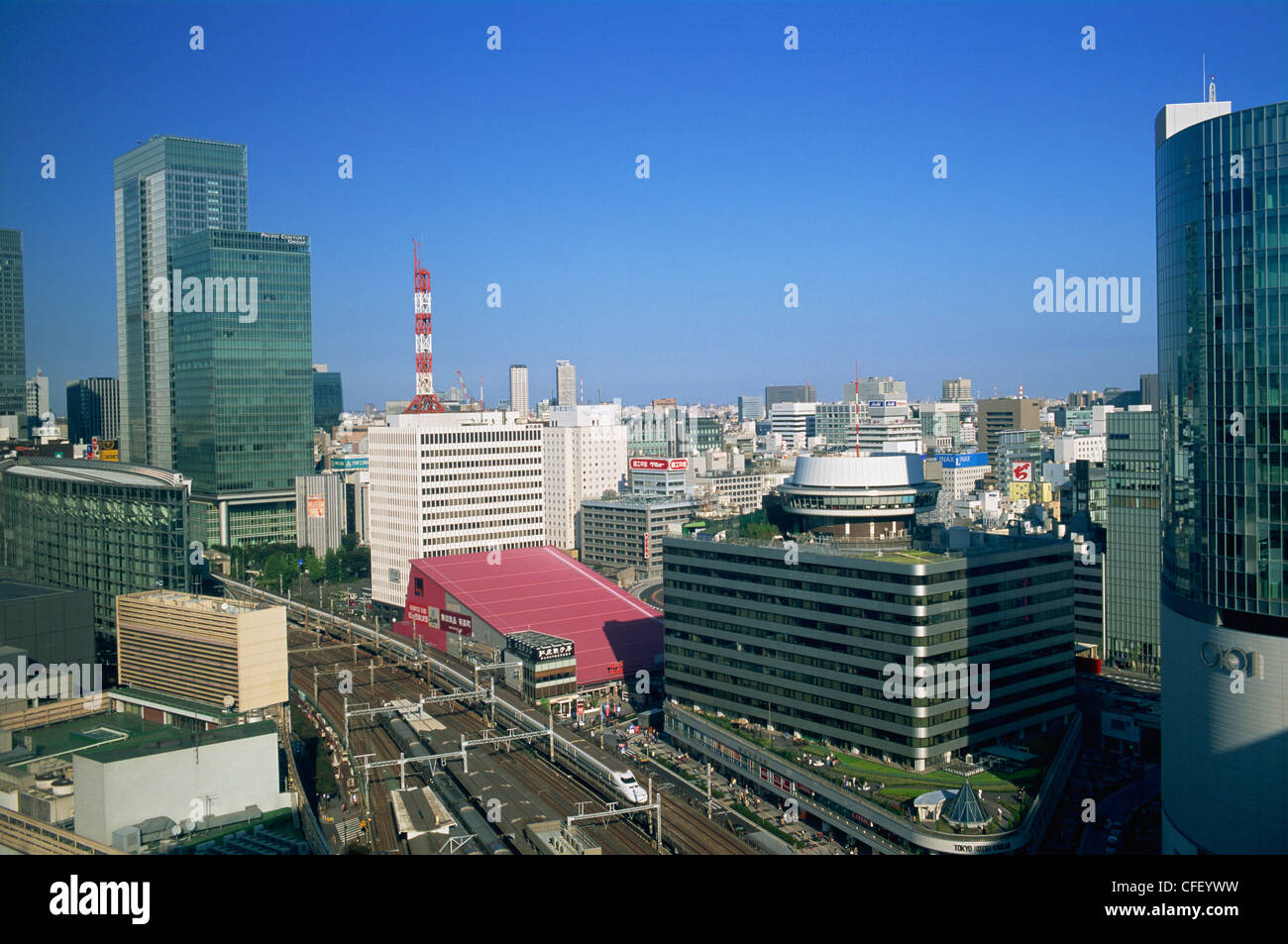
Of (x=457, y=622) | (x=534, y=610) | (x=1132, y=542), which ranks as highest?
(x=1132, y=542)

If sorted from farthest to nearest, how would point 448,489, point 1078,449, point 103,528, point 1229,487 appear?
point 1078,449 < point 448,489 < point 103,528 < point 1229,487

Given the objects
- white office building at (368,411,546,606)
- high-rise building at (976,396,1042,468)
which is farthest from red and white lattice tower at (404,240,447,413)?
high-rise building at (976,396,1042,468)

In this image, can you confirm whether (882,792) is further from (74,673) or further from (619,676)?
(74,673)

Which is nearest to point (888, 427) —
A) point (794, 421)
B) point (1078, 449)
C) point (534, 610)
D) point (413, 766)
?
point (1078, 449)

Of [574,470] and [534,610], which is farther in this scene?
[574,470]

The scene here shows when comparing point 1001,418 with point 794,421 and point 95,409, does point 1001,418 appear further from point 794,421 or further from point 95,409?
point 95,409

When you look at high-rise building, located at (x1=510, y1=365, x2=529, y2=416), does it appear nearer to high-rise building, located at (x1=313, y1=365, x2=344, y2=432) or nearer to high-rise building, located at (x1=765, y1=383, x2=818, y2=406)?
high-rise building, located at (x1=313, y1=365, x2=344, y2=432)
